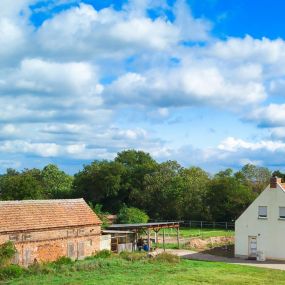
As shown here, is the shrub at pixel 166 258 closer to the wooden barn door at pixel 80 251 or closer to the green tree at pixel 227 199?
the wooden barn door at pixel 80 251

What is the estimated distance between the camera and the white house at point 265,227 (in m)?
44.6

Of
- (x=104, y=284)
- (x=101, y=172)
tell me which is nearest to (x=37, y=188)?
(x=101, y=172)

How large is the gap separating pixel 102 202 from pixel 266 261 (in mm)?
50309

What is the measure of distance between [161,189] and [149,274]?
51326 mm

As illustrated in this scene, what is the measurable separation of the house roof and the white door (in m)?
13.8

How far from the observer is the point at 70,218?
4119 cm

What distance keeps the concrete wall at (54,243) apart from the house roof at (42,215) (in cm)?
46

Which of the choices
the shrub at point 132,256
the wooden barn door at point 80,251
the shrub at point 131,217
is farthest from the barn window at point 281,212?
the shrub at point 131,217

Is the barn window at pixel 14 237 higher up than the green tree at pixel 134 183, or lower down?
lower down

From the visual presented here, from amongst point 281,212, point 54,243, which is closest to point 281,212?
point 281,212

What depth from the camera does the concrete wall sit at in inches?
1421

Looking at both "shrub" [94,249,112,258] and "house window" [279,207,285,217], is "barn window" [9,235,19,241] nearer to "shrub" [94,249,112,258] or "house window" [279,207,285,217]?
"shrub" [94,249,112,258]

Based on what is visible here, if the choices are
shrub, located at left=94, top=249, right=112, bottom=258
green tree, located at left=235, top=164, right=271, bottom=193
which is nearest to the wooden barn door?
shrub, located at left=94, top=249, right=112, bottom=258

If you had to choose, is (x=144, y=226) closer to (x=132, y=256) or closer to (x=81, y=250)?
(x=132, y=256)
